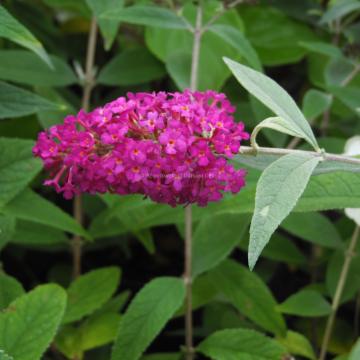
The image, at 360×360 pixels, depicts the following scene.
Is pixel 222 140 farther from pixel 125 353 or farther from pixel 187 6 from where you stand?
pixel 187 6

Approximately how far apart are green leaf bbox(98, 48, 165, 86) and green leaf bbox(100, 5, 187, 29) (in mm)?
310

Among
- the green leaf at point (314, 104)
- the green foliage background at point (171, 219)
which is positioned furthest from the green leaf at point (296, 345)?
the green leaf at point (314, 104)

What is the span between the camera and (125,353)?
123 cm

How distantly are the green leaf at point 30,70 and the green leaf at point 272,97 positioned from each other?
0.69 m

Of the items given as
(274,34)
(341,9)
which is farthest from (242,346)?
(274,34)

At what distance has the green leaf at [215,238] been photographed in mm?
1368

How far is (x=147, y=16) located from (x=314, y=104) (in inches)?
17.3

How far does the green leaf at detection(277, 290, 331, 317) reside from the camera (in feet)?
4.64

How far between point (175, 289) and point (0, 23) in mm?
600

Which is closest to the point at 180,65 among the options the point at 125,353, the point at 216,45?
the point at 216,45

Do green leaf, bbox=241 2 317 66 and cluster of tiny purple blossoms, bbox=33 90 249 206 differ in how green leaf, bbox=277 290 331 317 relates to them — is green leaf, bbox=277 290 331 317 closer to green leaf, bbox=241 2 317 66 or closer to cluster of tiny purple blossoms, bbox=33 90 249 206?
cluster of tiny purple blossoms, bbox=33 90 249 206

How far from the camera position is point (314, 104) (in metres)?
1.54

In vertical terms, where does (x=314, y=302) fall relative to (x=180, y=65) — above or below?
below

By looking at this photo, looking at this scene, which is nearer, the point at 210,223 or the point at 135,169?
the point at 135,169
